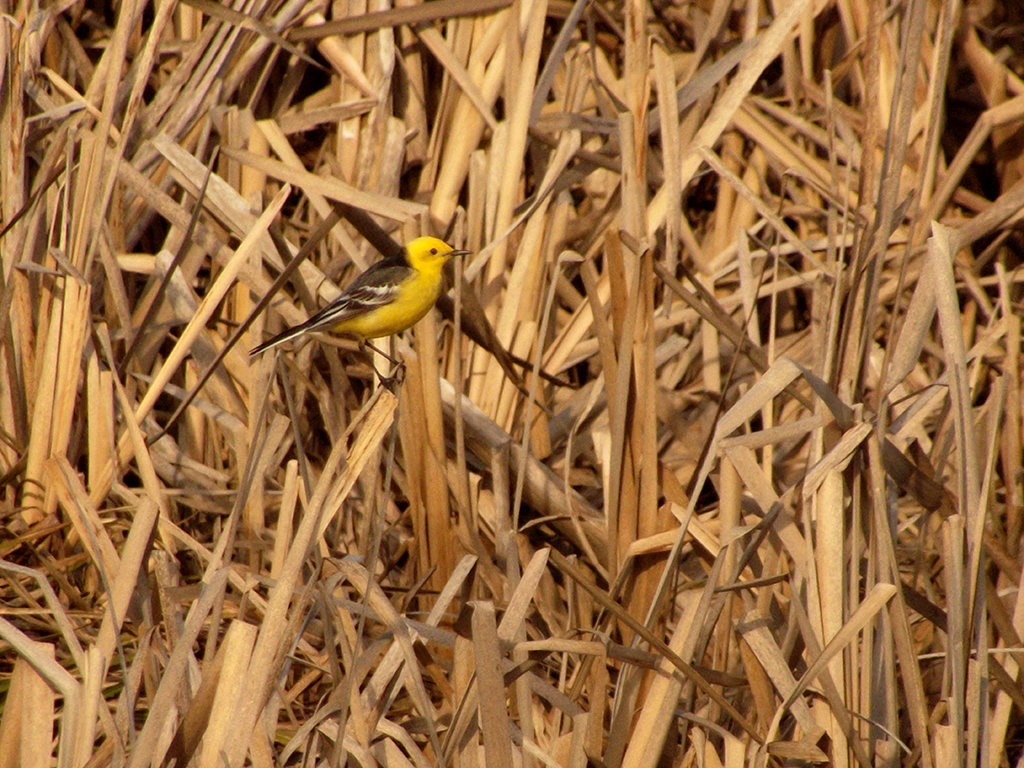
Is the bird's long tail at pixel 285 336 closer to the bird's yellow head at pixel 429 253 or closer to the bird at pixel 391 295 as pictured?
the bird at pixel 391 295

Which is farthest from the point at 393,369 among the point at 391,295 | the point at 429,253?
the point at 429,253

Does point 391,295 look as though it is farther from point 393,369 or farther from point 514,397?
point 514,397

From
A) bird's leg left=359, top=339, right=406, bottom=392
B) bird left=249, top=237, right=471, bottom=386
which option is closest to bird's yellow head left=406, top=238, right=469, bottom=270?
bird left=249, top=237, right=471, bottom=386

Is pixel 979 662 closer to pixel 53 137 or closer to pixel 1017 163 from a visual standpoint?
pixel 1017 163

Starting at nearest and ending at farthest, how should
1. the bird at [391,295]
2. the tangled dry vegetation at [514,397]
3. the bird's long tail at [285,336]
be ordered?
the tangled dry vegetation at [514,397]
the bird's long tail at [285,336]
the bird at [391,295]

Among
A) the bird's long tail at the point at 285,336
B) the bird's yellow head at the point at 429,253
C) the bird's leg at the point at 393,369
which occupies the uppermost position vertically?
the bird's yellow head at the point at 429,253

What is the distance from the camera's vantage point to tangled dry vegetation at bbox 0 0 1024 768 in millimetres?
2438

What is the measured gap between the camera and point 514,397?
3.72 metres

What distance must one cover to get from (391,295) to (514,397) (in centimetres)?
47

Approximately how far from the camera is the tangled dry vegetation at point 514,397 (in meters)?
2.44

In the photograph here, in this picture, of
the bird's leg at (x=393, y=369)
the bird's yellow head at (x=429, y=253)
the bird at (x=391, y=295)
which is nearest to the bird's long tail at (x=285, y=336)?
the bird at (x=391, y=295)

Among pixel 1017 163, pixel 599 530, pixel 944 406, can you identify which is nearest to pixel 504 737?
pixel 599 530

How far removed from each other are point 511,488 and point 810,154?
162cm

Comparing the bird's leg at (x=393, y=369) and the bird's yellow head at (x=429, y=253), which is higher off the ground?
the bird's yellow head at (x=429, y=253)
